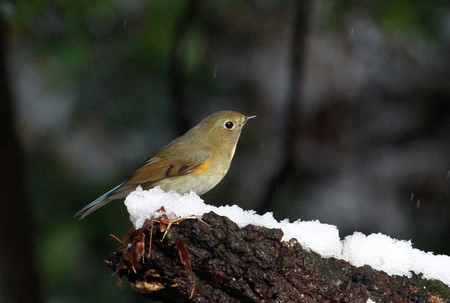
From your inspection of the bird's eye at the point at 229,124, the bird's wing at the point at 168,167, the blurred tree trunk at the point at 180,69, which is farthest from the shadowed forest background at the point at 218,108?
the bird's wing at the point at 168,167

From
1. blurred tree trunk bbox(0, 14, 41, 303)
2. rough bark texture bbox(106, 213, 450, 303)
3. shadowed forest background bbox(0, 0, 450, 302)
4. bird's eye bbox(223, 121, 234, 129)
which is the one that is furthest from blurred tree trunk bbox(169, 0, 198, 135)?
rough bark texture bbox(106, 213, 450, 303)

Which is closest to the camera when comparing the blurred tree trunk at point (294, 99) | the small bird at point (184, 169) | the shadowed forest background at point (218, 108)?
the small bird at point (184, 169)

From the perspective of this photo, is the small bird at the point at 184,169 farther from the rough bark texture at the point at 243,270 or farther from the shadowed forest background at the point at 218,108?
the rough bark texture at the point at 243,270

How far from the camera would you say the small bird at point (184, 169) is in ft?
14.2

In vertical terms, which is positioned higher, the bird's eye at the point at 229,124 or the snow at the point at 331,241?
the snow at the point at 331,241

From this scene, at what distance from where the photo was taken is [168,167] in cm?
439

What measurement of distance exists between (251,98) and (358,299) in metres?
4.61

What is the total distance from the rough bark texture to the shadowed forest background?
2457 millimetres

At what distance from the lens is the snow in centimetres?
259

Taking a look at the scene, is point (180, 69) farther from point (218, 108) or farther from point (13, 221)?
point (13, 221)

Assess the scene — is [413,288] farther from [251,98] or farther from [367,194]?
[251,98]

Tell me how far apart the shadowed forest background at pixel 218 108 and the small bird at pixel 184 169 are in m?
0.89

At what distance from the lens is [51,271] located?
536cm

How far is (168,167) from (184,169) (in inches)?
5.0
